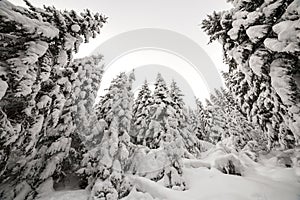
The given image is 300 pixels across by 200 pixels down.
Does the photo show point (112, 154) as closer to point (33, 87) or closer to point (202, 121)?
point (33, 87)

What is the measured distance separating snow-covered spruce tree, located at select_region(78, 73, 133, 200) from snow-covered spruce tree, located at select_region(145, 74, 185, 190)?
2.55m

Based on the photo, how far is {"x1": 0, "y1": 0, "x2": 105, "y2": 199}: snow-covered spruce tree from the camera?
635cm

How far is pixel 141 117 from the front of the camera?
63.4 feet

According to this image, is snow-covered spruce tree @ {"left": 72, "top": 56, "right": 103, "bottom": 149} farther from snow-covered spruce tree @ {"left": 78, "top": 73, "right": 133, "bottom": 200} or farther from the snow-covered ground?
the snow-covered ground

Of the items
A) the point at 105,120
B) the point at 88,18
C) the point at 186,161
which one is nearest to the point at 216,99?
the point at 186,161

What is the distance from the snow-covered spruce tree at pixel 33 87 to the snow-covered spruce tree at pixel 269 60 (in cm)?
745

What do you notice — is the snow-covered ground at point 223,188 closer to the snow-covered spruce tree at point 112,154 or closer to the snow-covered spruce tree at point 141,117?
the snow-covered spruce tree at point 112,154

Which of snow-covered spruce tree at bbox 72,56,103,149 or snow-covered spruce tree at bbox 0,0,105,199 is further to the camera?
snow-covered spruce tree at bbox 72,56,103,149

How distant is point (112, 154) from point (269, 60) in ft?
31.2

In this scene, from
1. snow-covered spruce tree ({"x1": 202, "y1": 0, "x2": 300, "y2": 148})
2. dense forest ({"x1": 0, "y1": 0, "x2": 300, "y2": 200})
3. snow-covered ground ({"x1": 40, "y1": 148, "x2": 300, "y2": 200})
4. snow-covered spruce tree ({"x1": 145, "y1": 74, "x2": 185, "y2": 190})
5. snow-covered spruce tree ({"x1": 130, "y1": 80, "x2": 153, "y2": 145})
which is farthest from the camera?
snow-covered spruce tree ({"x1": 130, "y1": 80, "x2": 153, "y2": 145})

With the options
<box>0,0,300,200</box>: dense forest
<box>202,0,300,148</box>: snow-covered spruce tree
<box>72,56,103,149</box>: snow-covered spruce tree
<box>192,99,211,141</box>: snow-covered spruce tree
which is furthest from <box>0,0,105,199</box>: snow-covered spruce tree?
<box>192,99,211,141</box>: snow-covered spruce tree

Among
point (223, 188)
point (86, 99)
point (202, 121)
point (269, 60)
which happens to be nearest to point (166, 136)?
point (223, 188)

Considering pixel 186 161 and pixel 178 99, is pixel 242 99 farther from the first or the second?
pixel 178 99

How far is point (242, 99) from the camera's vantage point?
9.10m
